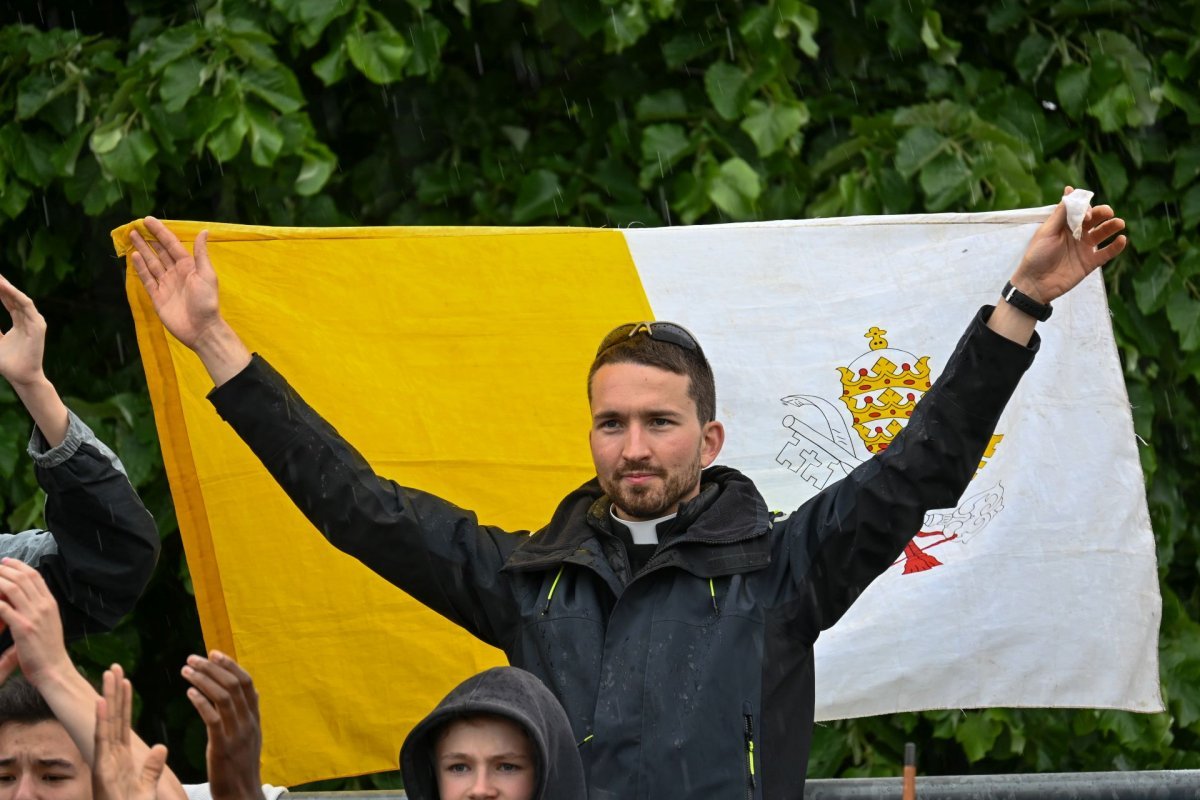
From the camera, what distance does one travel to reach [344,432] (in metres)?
4.39

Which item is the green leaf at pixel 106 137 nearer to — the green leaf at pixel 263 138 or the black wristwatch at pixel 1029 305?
the green leaf at pixel 263 138

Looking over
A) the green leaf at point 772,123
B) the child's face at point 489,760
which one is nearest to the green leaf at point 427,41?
the green leaf at point 772,123

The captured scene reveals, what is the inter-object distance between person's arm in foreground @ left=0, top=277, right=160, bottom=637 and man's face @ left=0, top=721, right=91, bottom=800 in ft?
1.88

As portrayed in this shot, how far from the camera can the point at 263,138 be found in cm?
520

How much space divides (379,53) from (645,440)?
2.16 meters

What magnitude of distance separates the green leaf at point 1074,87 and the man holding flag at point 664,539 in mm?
2434

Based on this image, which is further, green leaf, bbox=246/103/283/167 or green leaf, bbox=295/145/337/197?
green leaf, bbox=295/145/337/197

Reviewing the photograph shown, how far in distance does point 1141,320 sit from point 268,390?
321 cm

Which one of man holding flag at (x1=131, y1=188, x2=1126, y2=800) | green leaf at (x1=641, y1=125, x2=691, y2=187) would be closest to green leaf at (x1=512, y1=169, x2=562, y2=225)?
green leaf at (x1=641, y1=125, x2=691, y2=187)

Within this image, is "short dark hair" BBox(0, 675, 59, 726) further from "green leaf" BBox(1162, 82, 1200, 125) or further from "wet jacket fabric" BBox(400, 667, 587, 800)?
"green leaf" BBox(1162, 82, 1200, 125)

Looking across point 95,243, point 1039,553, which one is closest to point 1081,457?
point 1039,553

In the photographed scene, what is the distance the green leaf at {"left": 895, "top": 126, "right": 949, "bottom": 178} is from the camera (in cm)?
Result: 543

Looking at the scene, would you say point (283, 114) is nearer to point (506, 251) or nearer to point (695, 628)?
point (506, 251)

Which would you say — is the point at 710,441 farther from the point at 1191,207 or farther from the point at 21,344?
the point at 1191,207
